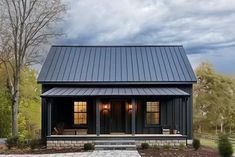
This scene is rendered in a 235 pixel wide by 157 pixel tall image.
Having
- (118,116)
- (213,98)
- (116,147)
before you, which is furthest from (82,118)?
(213,98)

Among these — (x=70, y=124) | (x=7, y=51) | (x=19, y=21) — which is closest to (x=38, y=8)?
(x=19, y=21)

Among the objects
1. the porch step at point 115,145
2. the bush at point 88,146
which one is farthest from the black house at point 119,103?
the bush at point 88,146

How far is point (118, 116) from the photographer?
23.3 m

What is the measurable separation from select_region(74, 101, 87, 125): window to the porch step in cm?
277

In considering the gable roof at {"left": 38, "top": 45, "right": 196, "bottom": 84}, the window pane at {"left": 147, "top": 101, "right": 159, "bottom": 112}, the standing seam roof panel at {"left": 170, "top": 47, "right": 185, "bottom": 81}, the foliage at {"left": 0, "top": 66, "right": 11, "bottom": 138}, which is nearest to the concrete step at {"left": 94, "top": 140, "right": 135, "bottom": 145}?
the window pane at {"left": 147, "top": 101, "right": 159, "bottom": 112}

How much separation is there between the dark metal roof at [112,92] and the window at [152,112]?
1.04 meters

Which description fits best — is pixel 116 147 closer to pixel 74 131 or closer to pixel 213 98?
pixel 74 131

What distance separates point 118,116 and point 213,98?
21567mm

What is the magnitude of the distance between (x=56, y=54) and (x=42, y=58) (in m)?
3.27

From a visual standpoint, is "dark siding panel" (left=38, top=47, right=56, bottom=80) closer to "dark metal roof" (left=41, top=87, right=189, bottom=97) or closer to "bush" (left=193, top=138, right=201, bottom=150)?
"dark metal roof" (left=41, top=87, right=189, bottom=97)

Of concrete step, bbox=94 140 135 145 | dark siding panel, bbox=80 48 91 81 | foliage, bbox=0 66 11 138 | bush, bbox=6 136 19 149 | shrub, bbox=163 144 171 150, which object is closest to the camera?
shrub, bbox=163 144 171 150

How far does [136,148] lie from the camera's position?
787 inches

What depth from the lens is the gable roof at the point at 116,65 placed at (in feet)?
75.9

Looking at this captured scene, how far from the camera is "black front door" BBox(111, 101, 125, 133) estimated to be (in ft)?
76.3
